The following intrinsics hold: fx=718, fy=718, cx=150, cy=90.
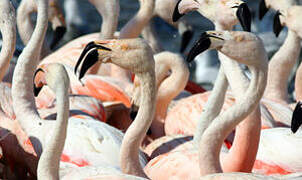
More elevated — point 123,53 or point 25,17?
point 123,53

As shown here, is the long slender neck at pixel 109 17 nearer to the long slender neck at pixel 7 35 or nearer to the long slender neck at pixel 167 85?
the long slender neck at pixel 167 85

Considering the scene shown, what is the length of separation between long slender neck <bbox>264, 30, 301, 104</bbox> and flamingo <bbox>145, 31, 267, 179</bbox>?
6.18 feet

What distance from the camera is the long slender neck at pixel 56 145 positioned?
285 cm

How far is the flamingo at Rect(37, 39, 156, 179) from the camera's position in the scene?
2.85 meters

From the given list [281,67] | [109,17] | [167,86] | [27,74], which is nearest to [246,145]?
[27,74]

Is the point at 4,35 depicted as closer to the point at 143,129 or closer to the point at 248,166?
the point at 143,129

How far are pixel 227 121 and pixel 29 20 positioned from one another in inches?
123

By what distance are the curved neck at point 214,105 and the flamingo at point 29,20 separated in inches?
Answer: 85.6

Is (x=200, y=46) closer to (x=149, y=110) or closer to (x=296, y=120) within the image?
(x=149, y=110)

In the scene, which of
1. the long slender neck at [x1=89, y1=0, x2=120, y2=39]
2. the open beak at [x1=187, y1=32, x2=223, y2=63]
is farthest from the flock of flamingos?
the long slender neck at [x1=89, y1=0, x2=120, y2=39]

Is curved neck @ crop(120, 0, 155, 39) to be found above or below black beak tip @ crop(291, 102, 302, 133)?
below

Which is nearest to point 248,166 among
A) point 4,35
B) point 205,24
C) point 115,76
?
point 4,35

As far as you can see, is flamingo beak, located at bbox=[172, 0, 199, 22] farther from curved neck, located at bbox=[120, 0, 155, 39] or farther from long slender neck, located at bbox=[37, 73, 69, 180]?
curved neck, located at bbox=[120, 0, 155, 39]

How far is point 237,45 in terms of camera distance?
2.82 meters
